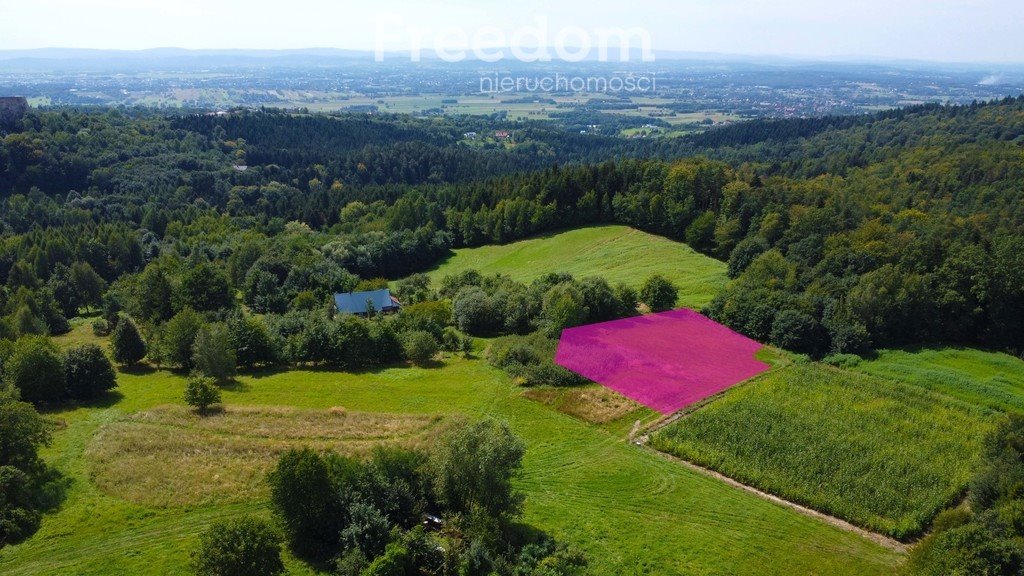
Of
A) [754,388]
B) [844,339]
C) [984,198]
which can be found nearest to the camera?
[754,388]

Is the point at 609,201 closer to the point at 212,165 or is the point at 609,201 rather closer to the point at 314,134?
the point at 212,165

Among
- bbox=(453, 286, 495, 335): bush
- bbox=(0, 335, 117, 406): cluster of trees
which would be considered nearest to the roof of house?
bbox=(453, 286, 495, 335): bush

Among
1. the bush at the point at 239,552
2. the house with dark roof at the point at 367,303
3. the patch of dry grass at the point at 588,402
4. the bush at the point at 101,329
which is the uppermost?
the bush at the point at 239,552

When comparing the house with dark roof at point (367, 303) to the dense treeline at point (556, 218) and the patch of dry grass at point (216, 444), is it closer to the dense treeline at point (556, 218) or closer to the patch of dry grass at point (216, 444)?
the dense treeline at point (556, 218)

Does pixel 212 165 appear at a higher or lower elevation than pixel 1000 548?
higher

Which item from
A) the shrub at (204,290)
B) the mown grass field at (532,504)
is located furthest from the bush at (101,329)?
the mown grass field at (532,504)

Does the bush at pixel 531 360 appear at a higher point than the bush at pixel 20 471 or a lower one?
lower

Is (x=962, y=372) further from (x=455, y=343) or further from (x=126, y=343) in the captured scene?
(x=126, y=343)

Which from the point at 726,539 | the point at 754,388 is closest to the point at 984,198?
the point at 754,388
